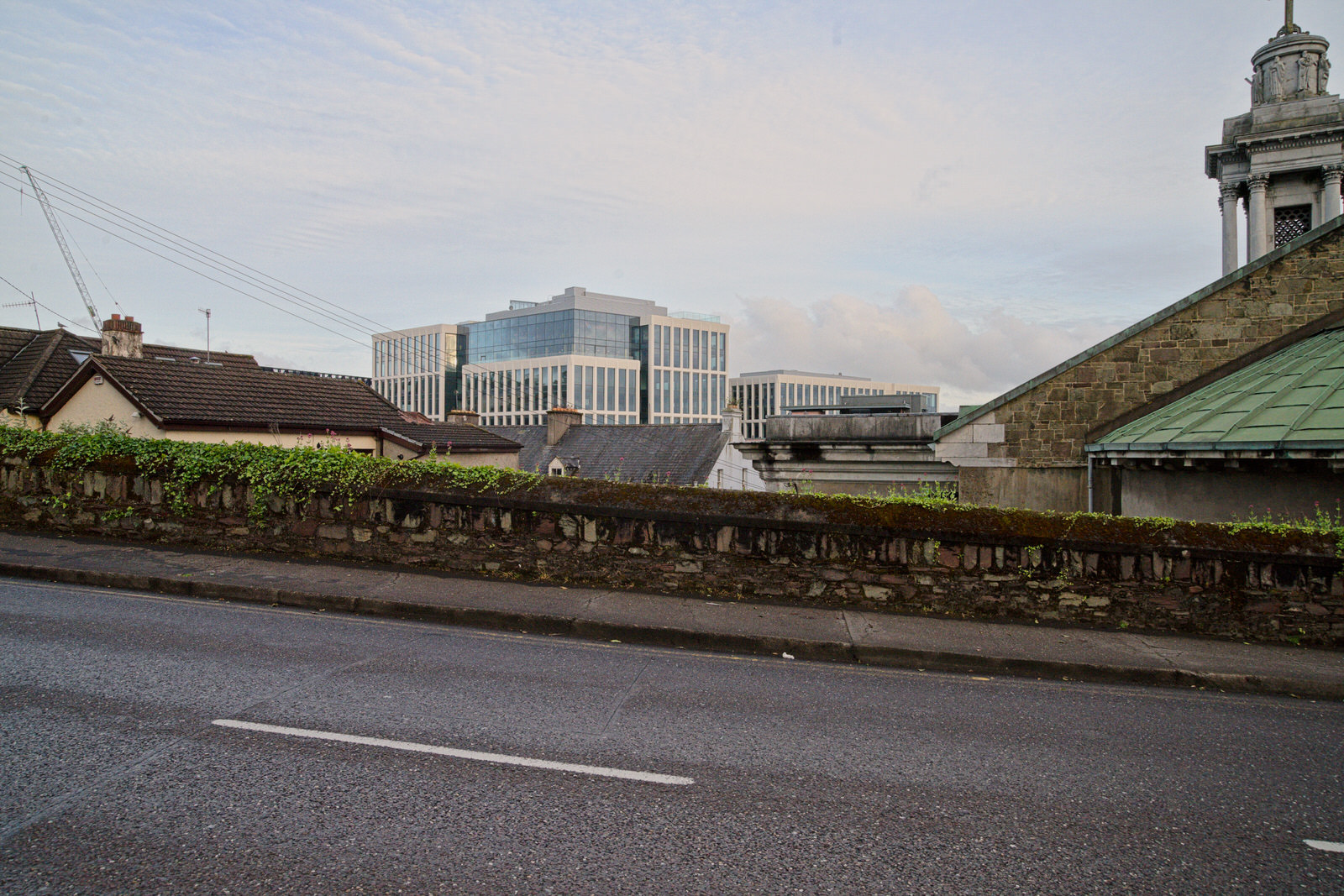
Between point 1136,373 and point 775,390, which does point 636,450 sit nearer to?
point 1136,373

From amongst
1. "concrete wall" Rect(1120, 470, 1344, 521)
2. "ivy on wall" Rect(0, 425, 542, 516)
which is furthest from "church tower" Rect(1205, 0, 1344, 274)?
"ivy on wall" Rect(0, 425, 542, 516)

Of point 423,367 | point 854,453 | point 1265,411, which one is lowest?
point 854,453

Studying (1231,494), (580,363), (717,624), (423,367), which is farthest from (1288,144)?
(423,367)

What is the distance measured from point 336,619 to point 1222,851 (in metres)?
7.53

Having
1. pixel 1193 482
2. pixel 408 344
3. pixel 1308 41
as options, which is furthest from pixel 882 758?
pixel 408 344

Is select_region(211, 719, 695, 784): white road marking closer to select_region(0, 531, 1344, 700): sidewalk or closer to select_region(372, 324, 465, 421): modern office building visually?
select_region(0, 531, 1344, 700): sidewalk

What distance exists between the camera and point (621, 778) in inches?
163

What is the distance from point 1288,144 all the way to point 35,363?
3844 cm

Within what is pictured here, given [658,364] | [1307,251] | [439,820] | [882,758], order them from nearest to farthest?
1. [439,820]
2. [882,758]
3. [1307,251]
4. [658,364]

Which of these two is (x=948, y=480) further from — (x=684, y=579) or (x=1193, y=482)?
(x=684, y=579)

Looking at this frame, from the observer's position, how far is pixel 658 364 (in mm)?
101375

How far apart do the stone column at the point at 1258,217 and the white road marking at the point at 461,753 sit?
2386 centimetres

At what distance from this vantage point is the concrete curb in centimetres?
664

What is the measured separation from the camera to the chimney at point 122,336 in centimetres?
2456
